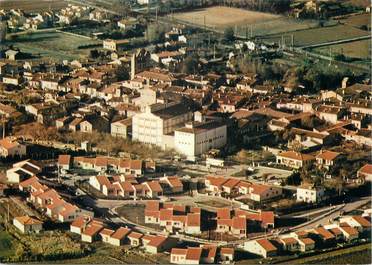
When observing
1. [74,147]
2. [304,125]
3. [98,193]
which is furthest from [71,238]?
[304,125]

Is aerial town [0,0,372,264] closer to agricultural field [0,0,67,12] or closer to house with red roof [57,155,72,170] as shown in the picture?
house with red roof [57,155,72,170]

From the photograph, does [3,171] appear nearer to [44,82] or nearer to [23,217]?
[23,217]

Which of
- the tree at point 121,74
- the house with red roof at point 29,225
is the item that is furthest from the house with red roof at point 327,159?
the tree at point 121,74

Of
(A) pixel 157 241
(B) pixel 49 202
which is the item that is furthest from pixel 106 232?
(B) pixel 49 202

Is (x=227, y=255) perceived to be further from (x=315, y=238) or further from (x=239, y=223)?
(x=315, y=238)

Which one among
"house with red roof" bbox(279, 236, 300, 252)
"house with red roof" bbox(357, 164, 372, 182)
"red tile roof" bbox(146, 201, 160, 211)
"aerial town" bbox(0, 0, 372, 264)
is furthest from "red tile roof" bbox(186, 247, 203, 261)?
"house with red roof" bbox(357, 164, 372, 182)

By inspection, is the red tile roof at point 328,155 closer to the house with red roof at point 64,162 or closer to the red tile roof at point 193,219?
the red tile roof at point 193,219

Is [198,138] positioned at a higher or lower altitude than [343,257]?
higher
